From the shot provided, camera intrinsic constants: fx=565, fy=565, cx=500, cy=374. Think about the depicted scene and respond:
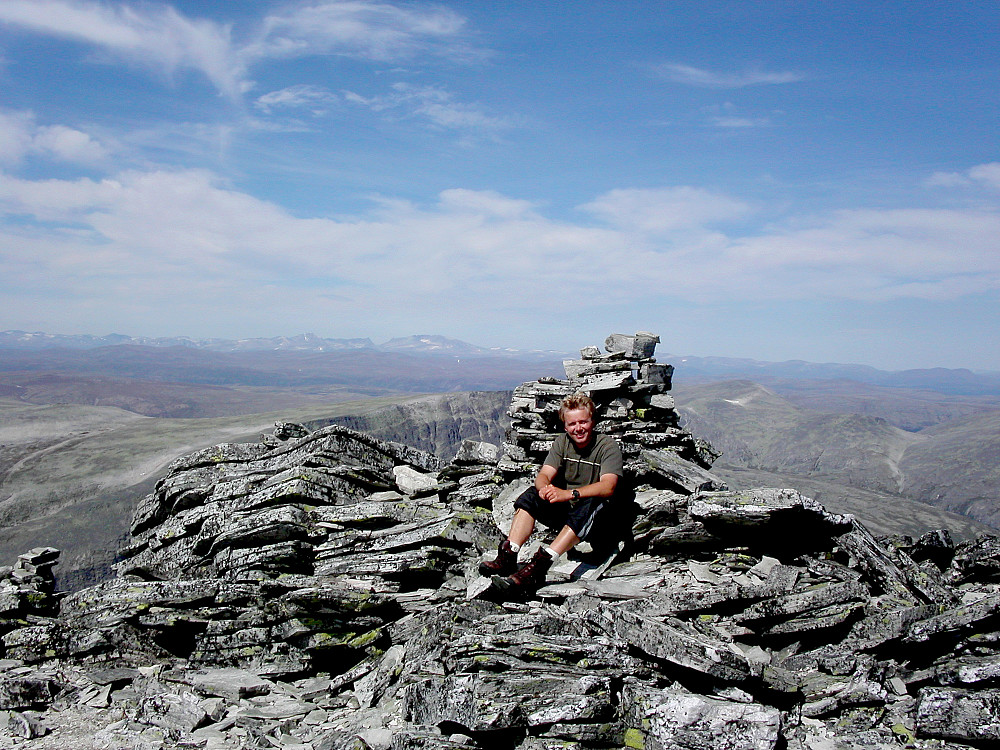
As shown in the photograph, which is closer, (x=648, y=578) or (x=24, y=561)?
(x=648, y=578)

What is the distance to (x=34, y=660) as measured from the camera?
60.0 feet

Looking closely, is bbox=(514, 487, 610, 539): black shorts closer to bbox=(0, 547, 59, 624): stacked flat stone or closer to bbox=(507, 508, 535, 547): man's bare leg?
bbox=(507, 508, 535, 547): man's bare leg

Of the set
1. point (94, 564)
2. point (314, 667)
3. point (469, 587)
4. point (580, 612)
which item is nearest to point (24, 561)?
point (314, 667)

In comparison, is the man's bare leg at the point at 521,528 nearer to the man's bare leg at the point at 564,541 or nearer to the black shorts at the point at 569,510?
the black shorts at the point at 569,510

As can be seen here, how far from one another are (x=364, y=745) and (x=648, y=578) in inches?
348

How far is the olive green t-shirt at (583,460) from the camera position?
1675 cm

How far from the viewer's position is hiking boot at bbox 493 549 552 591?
15.2 m

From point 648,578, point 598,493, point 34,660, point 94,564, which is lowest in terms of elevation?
point 94,564

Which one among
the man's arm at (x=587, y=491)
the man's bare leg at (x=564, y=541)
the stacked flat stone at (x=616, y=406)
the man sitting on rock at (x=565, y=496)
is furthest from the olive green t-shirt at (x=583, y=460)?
the stacked flat stone at (x=616, y=406)

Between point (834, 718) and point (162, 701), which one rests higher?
point (834, 718)

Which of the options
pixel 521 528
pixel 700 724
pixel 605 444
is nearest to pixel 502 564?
pixel 521 528

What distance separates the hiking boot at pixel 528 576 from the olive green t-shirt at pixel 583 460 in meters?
2.36

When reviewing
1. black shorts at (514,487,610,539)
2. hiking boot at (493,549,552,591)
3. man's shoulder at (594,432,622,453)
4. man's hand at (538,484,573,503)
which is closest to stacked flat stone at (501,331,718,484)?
black shorts at (514,487,610,539)

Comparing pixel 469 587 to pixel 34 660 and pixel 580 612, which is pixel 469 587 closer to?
pixel 580 612
